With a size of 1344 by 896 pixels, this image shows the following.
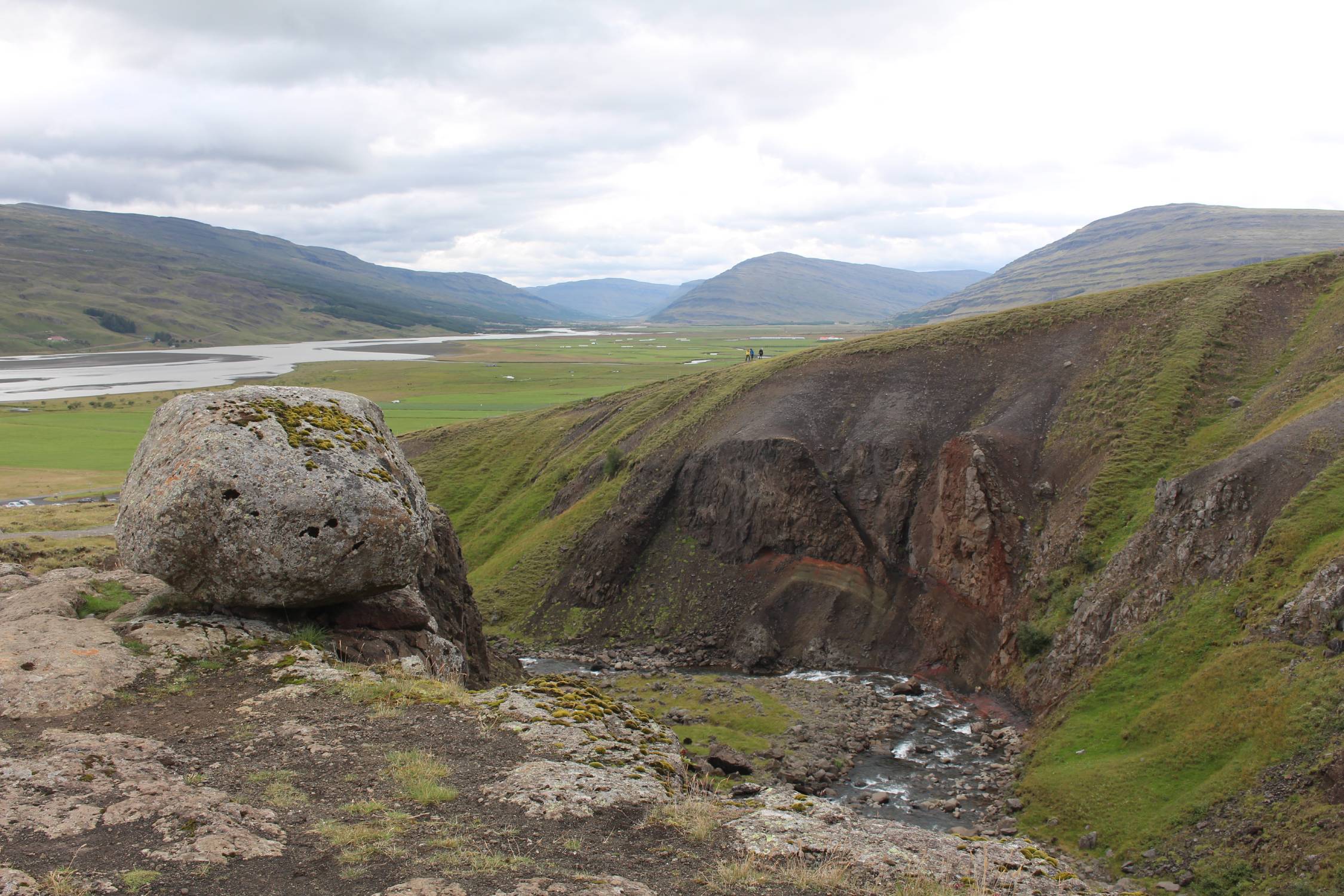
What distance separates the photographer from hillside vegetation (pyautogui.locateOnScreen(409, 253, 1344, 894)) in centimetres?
2836

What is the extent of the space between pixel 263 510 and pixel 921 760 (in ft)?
100

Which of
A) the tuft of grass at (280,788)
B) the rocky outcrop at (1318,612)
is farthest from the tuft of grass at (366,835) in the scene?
the rocky outcrop at (1318,612)

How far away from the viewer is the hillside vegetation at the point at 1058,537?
93.0 feet

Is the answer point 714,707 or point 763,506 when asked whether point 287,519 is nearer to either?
point 714,707

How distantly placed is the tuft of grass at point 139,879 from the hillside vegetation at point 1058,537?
27273mm

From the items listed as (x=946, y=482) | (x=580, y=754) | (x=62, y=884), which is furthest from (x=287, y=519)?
(x=946, y=482)

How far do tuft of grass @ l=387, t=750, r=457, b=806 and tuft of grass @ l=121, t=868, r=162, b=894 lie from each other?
4.44 meters

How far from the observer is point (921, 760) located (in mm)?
37500

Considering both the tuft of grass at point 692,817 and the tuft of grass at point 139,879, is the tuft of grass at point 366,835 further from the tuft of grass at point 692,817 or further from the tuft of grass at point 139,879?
the tuft of grass at point 692,817

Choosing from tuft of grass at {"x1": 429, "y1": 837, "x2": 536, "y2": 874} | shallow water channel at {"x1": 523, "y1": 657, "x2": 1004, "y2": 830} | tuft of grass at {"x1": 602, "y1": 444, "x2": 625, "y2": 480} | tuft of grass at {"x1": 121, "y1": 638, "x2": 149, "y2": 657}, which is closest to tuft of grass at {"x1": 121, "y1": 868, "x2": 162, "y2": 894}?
tuft of grass at {"x1": 429, "y1": 837, "x2": 536, "y2": 874}

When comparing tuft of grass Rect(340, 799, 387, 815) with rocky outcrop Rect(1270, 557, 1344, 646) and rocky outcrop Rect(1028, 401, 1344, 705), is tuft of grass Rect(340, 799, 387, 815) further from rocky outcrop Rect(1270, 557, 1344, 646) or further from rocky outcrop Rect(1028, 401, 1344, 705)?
rocky outcrop Rect(1028, 401, 1344, 705)

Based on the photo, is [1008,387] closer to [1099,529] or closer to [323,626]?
[1099,529]

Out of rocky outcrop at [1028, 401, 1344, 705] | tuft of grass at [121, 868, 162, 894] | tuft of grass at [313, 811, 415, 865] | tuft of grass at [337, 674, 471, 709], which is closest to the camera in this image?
tuft of grass at [121, 868, 162, 894]

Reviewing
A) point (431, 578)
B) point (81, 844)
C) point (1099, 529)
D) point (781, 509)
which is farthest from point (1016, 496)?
point (81, 844)
